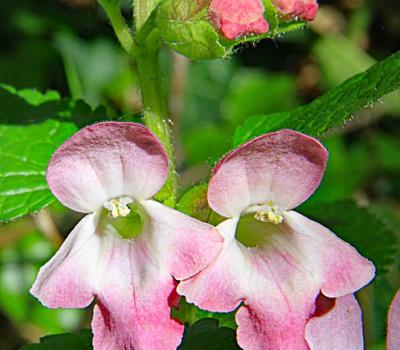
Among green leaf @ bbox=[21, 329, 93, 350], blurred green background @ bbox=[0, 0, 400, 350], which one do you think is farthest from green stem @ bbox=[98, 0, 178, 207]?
blurred green background @ bbox=[0, 0, 400, 350]

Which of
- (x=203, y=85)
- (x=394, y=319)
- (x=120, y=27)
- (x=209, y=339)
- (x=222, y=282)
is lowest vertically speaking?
(x=203, y=85)

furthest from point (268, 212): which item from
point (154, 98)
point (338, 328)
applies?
point (154, 98)

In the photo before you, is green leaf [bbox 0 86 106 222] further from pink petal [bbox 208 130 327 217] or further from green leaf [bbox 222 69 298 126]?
green leaf [bbox 222 69 298 126]

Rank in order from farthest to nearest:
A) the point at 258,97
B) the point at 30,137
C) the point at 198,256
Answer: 1. the point at 258,97
2. the point at 30,137
3. the point at 198,256

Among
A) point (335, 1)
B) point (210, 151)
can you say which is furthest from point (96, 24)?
point (335, 1)

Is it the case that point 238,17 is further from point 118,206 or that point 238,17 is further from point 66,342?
point 66,342
